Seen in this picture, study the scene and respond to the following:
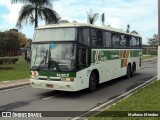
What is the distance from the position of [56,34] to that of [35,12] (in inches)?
673

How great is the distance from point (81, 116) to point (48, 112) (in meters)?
1.18

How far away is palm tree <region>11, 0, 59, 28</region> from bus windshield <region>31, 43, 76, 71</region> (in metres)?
16.8

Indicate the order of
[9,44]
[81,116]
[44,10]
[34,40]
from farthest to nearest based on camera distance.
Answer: [9,44] < [44,10] < [34,40] < [81,116]

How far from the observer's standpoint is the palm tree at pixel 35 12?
96.3ft

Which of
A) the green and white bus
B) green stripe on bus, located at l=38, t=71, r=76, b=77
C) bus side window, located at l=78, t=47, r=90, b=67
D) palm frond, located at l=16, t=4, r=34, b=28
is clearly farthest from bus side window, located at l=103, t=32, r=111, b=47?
palm frond, located at l=16, t=4, r=34, b=28

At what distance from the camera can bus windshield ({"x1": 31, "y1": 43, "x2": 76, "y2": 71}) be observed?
40.5ft

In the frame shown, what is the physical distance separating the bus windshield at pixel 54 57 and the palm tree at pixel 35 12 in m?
16.8

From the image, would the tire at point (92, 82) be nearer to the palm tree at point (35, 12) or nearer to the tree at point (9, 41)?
the palm tree at point (35, 12)

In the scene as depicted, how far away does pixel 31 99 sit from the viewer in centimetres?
1235

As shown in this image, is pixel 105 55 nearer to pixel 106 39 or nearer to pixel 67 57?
pixel 106 39

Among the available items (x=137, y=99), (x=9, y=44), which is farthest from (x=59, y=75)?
(x=9, y=44)

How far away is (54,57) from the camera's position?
41.3ft

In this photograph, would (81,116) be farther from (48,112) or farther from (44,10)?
(44,10)

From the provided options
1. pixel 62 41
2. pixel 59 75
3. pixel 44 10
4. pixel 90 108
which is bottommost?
pixel 90 108
